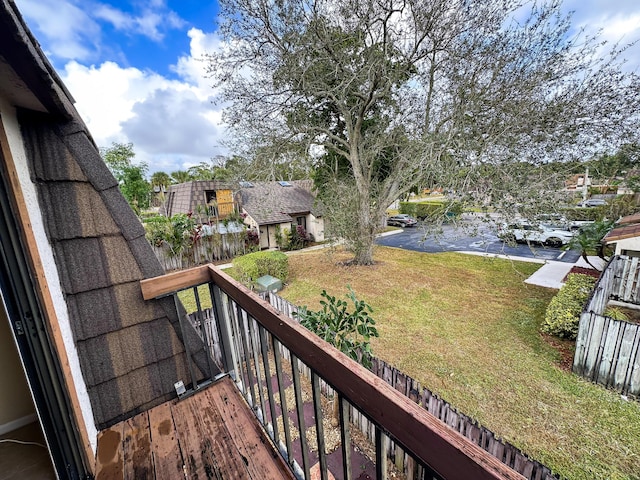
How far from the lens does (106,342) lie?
1548 millimetres

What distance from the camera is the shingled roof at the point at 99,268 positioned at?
4.44 feet

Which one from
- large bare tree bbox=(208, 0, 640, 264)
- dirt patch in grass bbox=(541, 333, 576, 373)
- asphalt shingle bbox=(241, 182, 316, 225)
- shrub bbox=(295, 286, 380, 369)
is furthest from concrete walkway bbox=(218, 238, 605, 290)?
asphalt shingle bbox=(241, 182, 316, 225)

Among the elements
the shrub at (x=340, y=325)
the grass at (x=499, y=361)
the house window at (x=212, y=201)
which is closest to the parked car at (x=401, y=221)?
the grass at (x=499, y=361)

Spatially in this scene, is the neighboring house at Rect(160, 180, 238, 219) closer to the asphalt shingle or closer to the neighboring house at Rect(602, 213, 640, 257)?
the asphalt shingle

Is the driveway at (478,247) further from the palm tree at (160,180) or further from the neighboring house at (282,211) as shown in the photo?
the palm tree at (160,180)

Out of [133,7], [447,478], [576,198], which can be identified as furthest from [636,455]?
[133,7]

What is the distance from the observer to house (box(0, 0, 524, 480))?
0.98 meters

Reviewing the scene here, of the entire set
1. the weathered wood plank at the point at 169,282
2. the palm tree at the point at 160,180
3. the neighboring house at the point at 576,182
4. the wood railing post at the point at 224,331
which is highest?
the palm tree at the point at 160,180

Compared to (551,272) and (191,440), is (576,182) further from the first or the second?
(191,440)

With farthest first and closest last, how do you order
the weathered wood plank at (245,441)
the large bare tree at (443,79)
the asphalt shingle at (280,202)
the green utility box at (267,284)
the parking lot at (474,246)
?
the asphalt shingle at (280,202), the parking lot at (474,246), the green utility box at (267,284), the large bare tree at (443,79), the weathered wood plank at (245,441)

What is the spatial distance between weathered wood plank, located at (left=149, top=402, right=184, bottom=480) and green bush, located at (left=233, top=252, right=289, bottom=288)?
5617 mm

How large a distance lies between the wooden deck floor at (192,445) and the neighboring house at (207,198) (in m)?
13.2

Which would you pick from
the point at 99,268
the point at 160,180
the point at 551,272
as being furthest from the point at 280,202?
the point at 160,180

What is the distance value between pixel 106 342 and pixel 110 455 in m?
0.60
